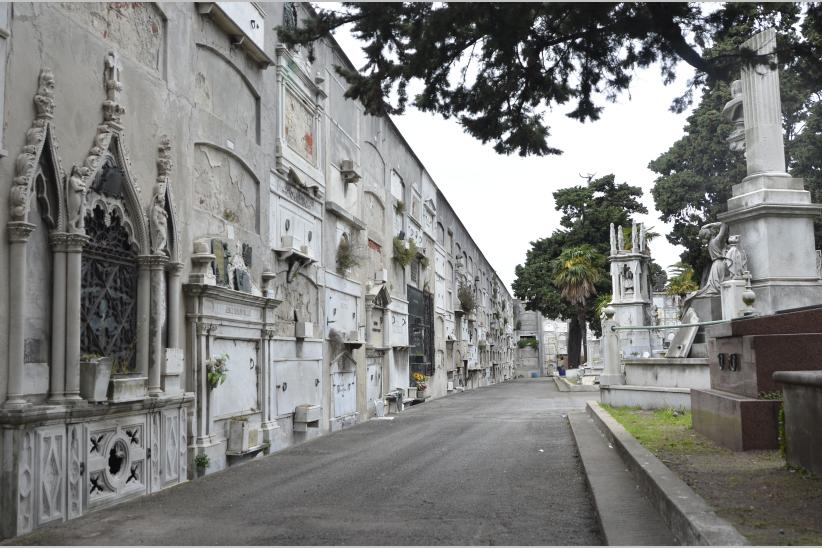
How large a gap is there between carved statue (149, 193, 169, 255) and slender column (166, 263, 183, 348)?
15.0 inches

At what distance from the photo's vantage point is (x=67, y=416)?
746 cm

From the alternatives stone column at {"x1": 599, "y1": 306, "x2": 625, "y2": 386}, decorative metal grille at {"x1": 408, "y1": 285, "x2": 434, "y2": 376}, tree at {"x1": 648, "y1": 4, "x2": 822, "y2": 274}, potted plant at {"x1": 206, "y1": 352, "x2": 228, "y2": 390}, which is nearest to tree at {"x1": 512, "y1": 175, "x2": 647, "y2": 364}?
tree at {"x1": 648, "y1": 4, "x2": 822, "y2": 274}

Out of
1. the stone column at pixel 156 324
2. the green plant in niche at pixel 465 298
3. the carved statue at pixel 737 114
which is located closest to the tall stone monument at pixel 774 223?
the carved statue at pixel 737 114

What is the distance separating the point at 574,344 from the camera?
63000mm

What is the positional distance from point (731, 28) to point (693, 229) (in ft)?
102

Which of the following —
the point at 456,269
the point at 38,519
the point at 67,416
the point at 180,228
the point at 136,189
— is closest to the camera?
the point at 38,519

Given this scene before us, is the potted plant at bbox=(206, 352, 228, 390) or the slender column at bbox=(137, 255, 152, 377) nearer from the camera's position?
the slender column at bbox=(137, 255, 152, 377)

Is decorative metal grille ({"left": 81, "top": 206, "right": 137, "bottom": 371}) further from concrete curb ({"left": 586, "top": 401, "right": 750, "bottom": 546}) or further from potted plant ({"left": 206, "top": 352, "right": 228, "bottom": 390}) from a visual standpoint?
concrete curb ({"left": 586, "top": 401, "right": 750, "bottom": 546})

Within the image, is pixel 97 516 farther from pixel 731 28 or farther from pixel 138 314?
pixel 731 28

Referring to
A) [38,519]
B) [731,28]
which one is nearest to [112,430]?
[38,519]

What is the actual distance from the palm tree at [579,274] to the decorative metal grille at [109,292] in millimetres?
44773

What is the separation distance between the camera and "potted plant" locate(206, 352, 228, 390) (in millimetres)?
10812

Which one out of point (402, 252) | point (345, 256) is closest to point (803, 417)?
point (345, 256)

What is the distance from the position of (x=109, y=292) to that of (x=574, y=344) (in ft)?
187
